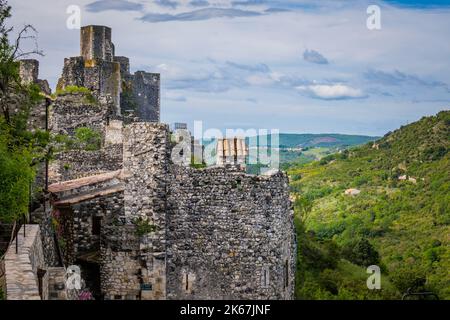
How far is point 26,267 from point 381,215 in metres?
44.6

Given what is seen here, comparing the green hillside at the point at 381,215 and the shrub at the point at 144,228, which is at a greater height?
the shrub at the point at 144,228

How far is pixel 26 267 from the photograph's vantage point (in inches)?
658

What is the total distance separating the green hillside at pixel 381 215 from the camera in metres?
32.5

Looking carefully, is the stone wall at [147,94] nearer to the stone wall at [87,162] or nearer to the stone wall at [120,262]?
the stone wall at [87,162]

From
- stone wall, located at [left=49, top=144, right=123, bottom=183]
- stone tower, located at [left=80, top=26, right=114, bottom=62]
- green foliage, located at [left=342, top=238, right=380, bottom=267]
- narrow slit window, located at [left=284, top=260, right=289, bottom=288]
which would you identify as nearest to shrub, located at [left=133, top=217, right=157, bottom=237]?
narrow slit window, located at [left=284, top=260, right=289, bottom=288]

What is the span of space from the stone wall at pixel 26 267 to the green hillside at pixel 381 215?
889 cm

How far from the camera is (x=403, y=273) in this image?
126 feet

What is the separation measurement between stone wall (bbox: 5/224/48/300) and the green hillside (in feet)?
29.2

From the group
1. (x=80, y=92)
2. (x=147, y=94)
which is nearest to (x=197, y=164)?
(x=80, y=92)

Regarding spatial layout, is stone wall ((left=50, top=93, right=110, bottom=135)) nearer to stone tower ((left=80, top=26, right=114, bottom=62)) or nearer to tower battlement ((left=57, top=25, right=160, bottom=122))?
tower battlement ((left=57, top=25, right=160, bottom=122))

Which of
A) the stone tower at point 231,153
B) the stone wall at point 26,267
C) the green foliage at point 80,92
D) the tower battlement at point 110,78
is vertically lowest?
the stone wall at point 26,267

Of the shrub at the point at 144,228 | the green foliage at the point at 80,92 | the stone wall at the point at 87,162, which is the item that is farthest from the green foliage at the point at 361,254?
the shrub at the point at 144,228
